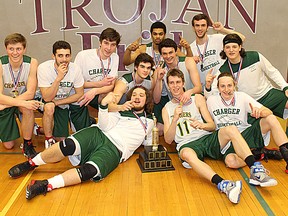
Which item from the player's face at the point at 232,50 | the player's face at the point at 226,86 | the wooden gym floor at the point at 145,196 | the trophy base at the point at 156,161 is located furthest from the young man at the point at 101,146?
the player's face at the point at 232,50

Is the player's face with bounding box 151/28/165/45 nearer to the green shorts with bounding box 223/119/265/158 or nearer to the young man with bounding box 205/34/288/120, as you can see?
the young man with bounding box 205/34/288/120

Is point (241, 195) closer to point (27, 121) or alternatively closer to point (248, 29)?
point (27, 121)

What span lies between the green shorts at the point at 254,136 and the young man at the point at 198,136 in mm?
238

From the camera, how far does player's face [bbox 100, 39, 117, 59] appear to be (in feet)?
14.8

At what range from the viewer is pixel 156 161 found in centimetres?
385

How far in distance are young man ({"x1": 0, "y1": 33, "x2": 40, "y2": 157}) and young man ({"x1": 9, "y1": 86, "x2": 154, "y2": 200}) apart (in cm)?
73

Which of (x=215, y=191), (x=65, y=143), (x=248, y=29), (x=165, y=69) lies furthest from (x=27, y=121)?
(x=248, y=29)

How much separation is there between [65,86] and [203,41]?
1922 mm

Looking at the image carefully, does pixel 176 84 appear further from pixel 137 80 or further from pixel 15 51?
pixel 15 51

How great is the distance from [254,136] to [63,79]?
2268mm

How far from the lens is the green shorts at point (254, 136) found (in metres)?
3.88

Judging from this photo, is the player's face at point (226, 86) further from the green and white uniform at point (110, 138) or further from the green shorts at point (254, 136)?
the green and white uniform at point (110, 138)

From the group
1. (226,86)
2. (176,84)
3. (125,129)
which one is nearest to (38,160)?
(125,129)

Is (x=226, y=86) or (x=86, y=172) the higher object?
(x=226, y=86)
